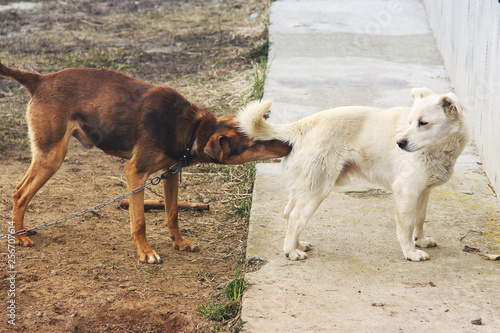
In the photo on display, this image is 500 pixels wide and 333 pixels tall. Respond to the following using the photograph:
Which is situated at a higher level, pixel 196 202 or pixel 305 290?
pixel 305 290

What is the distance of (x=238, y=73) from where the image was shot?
353 inches

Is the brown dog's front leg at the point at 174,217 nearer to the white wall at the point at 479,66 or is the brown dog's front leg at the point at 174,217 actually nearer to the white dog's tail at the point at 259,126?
the white dog's tail at the point at 259,126

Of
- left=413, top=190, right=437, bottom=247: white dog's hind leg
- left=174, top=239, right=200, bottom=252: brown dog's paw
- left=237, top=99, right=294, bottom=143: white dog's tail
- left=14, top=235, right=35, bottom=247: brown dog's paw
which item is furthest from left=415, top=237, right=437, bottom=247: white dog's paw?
left=14, top=235, right=35, bottom=247: brown dog's paw

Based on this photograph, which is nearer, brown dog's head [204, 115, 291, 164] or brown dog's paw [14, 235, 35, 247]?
brown dog's head [204, 115, 291, 164]

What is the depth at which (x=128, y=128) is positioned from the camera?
14.6 ft

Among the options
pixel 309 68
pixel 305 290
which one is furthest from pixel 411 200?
pixel 309 68

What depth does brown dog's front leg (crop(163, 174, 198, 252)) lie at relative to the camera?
473 cm

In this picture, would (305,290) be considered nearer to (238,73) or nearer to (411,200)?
(411,200)

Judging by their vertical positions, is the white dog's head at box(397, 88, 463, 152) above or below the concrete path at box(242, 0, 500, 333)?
above

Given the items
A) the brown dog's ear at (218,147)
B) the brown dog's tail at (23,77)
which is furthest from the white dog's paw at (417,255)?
the brown dog's tail at (23,77)

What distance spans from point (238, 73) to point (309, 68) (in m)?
1.07

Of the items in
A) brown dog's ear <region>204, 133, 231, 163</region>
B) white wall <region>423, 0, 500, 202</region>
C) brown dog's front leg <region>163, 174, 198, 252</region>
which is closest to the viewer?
brown dog's ear <region>204, 133, 231, 163</region>

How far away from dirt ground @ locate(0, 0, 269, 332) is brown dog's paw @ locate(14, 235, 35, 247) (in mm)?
65

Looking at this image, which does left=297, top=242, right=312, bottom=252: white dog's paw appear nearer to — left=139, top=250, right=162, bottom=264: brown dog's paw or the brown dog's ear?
the brown dog's ear
